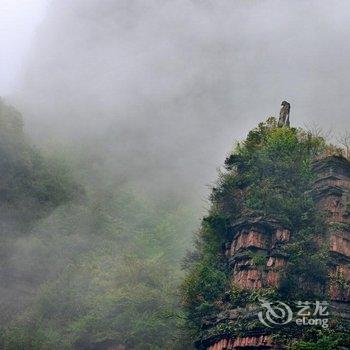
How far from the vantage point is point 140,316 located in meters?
51.8

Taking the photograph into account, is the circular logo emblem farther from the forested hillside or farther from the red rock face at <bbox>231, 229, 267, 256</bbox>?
the forested hillside

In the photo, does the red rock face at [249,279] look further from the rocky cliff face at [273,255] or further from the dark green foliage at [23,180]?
the dark green foliage at [23,180]

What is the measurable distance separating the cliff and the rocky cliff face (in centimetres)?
5

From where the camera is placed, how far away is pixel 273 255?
32250 millimetres

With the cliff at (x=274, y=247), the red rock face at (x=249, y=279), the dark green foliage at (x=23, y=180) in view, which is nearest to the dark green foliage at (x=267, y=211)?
the cliff at (x=274, y=247)

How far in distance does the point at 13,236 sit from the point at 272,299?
126 feet

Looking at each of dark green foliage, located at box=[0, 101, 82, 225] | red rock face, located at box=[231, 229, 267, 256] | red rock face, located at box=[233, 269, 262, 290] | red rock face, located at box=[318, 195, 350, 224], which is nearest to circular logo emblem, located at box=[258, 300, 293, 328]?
red rock face, located at box=[233, 269, 262, 290]

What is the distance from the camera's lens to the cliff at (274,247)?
2977cm

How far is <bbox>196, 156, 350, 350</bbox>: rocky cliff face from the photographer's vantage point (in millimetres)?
30016

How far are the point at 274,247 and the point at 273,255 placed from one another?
2.24 feet

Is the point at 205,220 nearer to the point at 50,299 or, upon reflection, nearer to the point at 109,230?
the point at 50,299

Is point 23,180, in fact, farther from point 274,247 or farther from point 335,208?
point 335,208

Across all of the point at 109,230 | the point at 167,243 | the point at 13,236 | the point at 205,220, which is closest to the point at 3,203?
the point at 13,236

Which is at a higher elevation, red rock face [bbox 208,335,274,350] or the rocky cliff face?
the rocky cliff face
